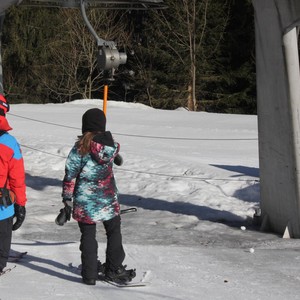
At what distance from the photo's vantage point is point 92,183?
6.06 meters

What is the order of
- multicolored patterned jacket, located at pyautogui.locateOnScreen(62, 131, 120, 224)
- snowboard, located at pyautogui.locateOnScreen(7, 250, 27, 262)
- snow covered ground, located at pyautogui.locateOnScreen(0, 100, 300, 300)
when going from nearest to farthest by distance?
1. multicolored patterned jacket, located at pyautogui.locateOnScreen(62, 131, 120, 224)
2. snow covered ground, located at pyautogui.locateOnScreen(0, 100, 300, 300)
3. snowboard, located at pyautogui.locateOnScreen(7, 250, 27, 262)

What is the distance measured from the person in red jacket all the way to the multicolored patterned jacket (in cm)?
40

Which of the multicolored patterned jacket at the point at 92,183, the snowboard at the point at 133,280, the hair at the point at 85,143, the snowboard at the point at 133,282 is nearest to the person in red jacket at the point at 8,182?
the multicolored patterned jacket at the point at 92,183

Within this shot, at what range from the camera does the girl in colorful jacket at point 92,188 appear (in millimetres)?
6031

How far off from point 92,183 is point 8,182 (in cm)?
71

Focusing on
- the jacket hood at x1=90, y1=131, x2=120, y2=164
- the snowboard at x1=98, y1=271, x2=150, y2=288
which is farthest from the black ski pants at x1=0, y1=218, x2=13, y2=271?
the jacket hood at x1=90, y1=131, x2=120, y2=164

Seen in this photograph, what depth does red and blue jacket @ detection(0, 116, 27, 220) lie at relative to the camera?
19.9 ft

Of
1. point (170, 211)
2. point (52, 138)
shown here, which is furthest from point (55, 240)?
point (52, 138)

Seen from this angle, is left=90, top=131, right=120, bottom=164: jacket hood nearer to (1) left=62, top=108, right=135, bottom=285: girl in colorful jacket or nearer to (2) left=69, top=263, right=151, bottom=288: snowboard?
(1) left=62, top=108, right=135, bottom=285: girl in colorful jacket

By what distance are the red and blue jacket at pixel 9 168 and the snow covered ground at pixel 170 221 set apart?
2.27ft

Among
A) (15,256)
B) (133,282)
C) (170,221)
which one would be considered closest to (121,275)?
(133,282)

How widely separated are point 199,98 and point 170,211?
30.6 metres

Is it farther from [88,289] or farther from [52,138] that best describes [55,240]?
[52,138]

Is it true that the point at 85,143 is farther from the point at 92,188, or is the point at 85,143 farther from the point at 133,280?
the point at 133,280
